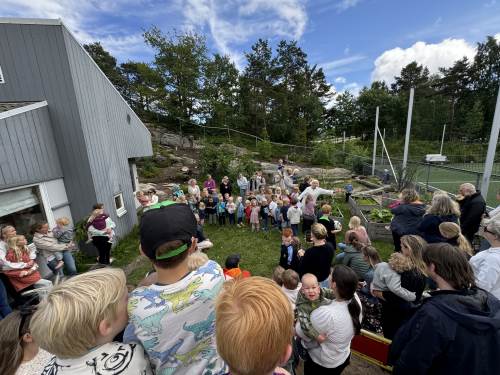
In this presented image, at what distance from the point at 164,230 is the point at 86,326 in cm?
53

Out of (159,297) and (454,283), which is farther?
(454,283)

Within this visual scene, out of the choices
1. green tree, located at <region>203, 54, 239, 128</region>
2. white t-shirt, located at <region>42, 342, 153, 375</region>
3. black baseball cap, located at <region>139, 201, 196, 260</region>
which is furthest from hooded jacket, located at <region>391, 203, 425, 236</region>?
green tree, located at <region>203, 54, 239, 128</region>

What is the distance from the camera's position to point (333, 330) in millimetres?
2262

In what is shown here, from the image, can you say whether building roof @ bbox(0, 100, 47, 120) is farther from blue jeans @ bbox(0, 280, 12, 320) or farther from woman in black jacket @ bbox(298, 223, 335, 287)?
woman in black jacket @ bbox(298, 223, 335, 287)

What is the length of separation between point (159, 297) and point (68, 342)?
1.32 ft

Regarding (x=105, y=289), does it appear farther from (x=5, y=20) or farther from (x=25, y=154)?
(x=5, y=20)

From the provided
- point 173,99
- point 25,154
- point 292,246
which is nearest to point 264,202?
point 292,246

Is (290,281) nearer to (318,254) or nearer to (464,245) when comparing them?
(318,254)

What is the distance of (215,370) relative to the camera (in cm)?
137

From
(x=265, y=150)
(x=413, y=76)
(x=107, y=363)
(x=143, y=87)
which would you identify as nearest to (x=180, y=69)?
(x=143, y=87)

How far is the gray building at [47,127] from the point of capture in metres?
5.17

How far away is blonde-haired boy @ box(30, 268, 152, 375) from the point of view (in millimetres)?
1062

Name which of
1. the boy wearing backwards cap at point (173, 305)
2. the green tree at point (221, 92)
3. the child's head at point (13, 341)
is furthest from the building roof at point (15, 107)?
the green tree at point (221, 92)

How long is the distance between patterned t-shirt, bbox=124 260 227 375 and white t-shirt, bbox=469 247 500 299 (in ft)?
10.5
